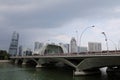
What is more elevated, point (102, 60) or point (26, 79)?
point (102, 60)

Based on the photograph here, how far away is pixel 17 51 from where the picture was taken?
190m

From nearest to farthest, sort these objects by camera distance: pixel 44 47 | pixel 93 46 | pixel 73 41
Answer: pixel 93 46, pixel 73 41, pixel 44 47

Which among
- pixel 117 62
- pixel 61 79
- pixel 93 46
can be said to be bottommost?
pixel 61 79

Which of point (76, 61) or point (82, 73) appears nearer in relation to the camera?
point (82, 73)

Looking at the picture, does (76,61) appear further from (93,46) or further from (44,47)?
(44,47)

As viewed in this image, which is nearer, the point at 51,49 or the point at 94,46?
the point at 94,46

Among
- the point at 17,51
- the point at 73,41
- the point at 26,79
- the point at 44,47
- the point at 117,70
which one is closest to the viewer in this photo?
the point at 26,79

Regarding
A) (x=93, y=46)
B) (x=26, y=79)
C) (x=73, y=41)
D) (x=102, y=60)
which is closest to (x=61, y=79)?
(x=26, y=79)

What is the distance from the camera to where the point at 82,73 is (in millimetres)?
52281

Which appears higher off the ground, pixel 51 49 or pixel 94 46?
pixel 51 49

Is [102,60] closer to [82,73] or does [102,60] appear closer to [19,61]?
[82,73]

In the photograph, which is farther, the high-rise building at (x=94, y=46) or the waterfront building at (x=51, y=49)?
the waterfront building at (x=51, y=49)

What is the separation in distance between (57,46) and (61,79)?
88.5 meters

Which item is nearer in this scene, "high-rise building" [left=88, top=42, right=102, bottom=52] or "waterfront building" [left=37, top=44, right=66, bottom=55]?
"high-rise building" [left=88, top=42, right=102, bottom=52]
